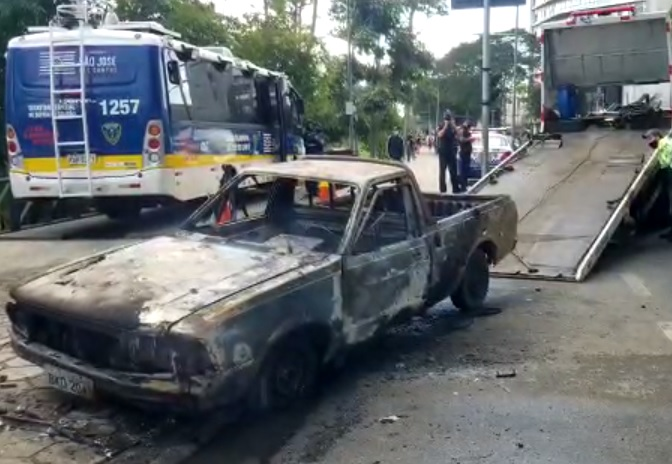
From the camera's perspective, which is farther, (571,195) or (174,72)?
(174,72)

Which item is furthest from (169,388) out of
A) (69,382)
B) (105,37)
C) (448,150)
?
(448,150)

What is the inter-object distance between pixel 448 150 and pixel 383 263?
10.8m

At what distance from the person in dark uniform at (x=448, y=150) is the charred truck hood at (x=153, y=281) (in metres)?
10.9

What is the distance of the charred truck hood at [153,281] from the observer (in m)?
4.53

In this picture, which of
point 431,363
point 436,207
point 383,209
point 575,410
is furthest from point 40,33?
point 575,410

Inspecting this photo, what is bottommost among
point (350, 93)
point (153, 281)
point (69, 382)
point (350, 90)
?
point (69, 382)

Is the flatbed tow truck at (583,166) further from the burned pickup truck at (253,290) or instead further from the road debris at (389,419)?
the road debris at (389,419)

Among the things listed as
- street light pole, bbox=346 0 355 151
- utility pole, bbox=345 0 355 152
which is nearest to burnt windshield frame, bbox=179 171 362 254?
street light pole, bbox=346 0 355 151

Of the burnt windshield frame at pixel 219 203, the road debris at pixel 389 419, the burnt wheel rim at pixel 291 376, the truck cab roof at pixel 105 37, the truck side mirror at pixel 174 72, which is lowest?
the road debris at pixel 389 419

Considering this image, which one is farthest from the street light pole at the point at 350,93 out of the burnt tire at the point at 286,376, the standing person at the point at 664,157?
the burnt tire at the point at 286,376

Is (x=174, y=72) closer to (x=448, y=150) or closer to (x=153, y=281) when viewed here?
(x=448, y=150)

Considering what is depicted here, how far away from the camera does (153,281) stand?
4945 mm

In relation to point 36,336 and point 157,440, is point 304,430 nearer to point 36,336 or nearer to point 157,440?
point 157,440

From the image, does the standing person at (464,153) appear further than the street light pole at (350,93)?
No
